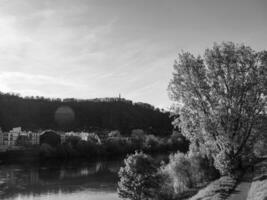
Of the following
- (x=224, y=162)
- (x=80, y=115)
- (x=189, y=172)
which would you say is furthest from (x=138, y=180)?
(x=80, y=115)

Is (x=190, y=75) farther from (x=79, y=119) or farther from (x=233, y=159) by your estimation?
(x=79, y=119)

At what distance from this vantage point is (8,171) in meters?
64.7

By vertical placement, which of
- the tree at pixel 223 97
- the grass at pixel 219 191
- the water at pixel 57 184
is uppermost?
the tree at pixel 223 97

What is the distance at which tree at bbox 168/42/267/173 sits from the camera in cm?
2762

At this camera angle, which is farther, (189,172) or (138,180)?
(189,172)

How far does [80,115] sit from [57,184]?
122563 mm

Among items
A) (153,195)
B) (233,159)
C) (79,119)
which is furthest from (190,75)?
(79,119)

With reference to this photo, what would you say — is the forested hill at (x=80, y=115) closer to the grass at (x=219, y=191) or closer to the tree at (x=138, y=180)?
the tree at (x=138, y=180)

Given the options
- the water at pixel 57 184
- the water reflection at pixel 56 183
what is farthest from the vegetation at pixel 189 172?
the water reflection at pixel 56 183

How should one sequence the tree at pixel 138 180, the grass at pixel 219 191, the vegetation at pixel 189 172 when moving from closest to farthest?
the grass at pixel 219 191 → the tree at pixel 138 180 → the vegetation at pixel 189 172

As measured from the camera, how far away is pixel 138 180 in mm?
26859

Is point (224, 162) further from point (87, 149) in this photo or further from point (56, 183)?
point (87, 149)

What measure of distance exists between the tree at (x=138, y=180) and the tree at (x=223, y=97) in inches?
175

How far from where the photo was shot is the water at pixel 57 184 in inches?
1679
